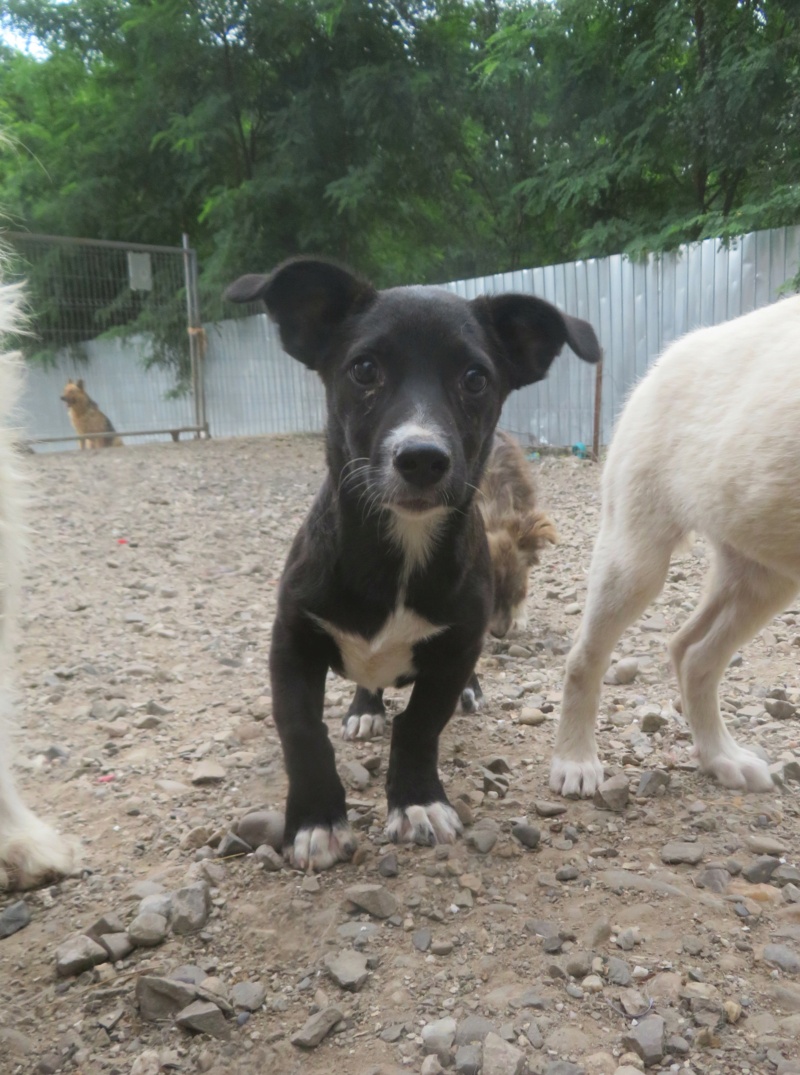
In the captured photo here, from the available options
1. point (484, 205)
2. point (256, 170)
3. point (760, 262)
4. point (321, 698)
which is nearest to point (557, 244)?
point (484, 205)

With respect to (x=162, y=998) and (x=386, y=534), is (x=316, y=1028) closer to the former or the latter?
(x=162, y=998)

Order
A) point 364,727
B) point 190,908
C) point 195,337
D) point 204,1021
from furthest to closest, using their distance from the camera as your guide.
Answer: point 195,337
point 364,727
point 190,908
point 204,1021

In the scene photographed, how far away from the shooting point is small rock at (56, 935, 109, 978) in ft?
6.55

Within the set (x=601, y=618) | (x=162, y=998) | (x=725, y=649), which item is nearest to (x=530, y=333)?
(x=601, y=618)

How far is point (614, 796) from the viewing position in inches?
108

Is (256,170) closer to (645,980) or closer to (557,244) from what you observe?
(557,244)

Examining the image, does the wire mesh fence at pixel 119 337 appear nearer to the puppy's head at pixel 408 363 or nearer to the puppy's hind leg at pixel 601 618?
the puppy's head at pixel 408 363

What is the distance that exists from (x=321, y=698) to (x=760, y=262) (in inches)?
299

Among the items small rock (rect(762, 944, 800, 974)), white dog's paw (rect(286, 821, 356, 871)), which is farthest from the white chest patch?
small rock (rect(762, 944, 800, 974))

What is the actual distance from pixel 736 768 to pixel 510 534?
194cm

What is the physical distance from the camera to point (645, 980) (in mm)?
1925

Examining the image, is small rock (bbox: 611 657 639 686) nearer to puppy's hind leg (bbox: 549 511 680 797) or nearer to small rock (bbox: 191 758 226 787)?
puppy's hind leg (bbox: 549 511 680 797)

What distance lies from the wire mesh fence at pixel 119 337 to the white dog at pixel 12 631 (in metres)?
10.0

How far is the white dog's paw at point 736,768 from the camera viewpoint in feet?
9.50
